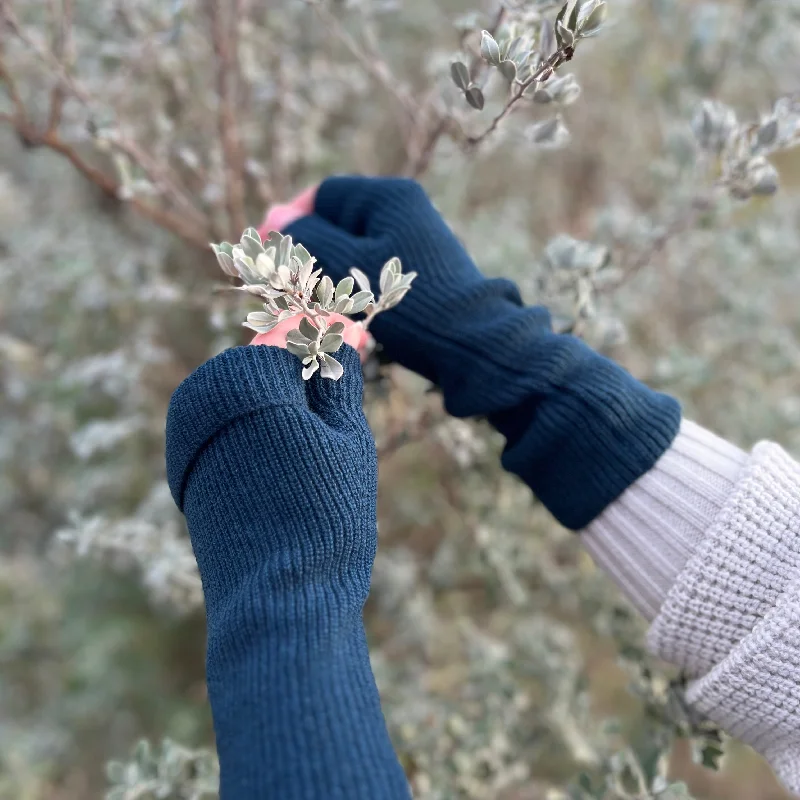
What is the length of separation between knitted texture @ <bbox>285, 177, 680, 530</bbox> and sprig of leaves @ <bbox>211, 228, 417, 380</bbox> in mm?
130

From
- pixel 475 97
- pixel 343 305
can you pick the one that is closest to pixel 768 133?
pixel 475 97

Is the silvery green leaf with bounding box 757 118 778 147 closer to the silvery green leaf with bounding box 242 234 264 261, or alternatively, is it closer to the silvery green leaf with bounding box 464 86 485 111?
the silvery green leaf with bounding box 464 86 485 111

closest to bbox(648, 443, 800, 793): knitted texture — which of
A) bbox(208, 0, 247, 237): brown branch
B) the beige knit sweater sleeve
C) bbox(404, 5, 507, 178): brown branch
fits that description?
the beige knit sweater sleeve

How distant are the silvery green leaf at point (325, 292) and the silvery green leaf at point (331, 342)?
0.10 feet

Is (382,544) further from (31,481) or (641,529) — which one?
(641,529)

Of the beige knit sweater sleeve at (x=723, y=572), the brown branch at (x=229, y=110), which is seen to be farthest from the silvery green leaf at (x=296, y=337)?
the brown branch at (x=229, y=110)

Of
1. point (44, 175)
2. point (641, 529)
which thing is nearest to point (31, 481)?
point (44, 175)

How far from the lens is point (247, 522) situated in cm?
62

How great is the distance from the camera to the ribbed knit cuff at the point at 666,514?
725mm

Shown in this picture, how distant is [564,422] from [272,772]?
1.47 feet

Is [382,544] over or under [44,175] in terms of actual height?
under

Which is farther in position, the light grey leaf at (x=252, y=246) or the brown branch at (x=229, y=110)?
the brown branch at (x=229, y=110)

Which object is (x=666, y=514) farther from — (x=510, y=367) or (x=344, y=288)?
(x=344, y=288)

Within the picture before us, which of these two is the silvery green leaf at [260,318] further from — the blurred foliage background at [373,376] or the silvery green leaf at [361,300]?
the blurred foliage background at [373,376]
